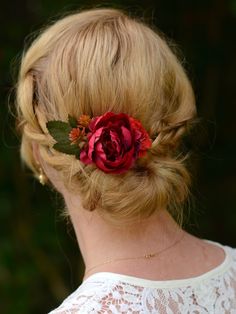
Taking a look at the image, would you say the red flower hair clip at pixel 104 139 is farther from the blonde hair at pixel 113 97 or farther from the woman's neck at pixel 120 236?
Result: the woman's neck at pixel 120 236

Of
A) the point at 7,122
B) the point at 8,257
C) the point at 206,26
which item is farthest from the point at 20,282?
the point at 206,26

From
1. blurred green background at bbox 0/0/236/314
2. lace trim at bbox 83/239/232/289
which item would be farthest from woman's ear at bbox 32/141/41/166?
blurred green background at bbox 0/0/236/314

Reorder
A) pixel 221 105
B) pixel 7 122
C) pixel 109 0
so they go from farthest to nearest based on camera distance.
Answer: pixel 221 105
pixel 7 122
pixel 109 0

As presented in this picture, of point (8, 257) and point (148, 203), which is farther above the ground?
point (148, 203)

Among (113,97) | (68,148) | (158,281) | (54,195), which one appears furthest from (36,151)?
(54,195)

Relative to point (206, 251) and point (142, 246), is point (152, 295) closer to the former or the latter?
point (142, 246)

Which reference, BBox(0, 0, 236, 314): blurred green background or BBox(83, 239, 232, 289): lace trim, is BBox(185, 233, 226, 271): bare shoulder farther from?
BBox(0, 0, 236, 314): blurred green background

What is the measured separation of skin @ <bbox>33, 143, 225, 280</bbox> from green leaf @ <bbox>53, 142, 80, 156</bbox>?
14 centimetres

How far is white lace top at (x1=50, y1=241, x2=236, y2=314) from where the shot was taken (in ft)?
5.45

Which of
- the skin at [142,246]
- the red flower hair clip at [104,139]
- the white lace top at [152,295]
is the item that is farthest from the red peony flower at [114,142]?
the white lace top at [152,295]

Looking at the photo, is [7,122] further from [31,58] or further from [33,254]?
[31,58]

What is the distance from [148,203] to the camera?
1785mm

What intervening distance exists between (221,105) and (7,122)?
1202 mm

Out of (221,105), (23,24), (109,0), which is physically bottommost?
(221,105)
